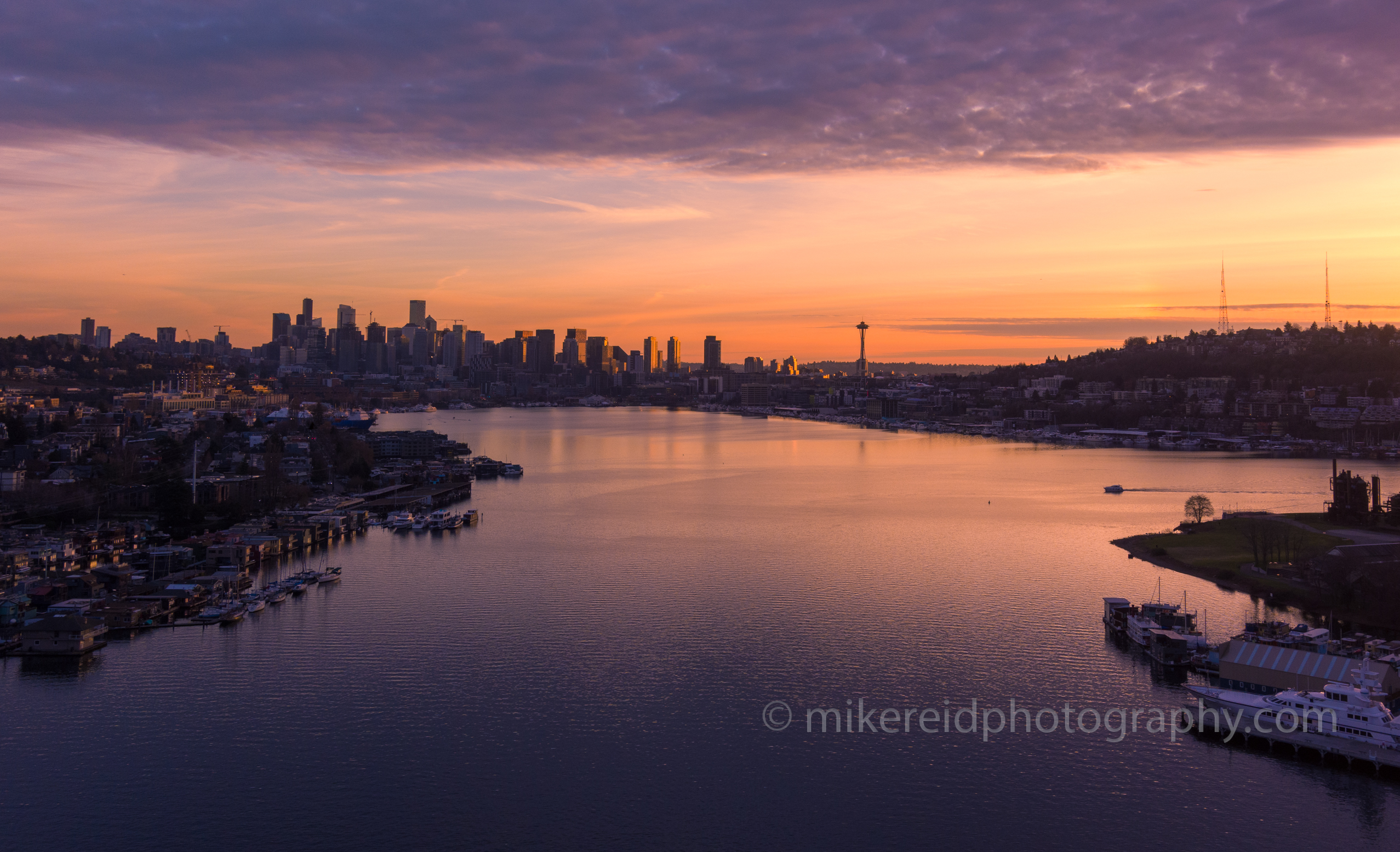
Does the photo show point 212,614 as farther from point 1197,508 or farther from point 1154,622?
point 1197,508

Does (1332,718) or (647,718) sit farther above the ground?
(1332,718)

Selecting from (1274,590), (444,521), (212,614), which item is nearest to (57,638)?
(212,614)

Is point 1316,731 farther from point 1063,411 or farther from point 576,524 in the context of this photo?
point 1063,411

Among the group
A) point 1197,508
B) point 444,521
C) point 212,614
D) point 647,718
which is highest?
point 1197,508

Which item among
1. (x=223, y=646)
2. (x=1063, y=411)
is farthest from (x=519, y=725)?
(x=1063, y=411)

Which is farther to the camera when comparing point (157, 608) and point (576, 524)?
point (576, 524)

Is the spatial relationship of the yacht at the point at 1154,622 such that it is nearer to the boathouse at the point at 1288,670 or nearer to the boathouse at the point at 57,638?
the boathouse at the point at 1288,670

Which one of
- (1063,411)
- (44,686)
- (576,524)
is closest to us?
(44,686)
